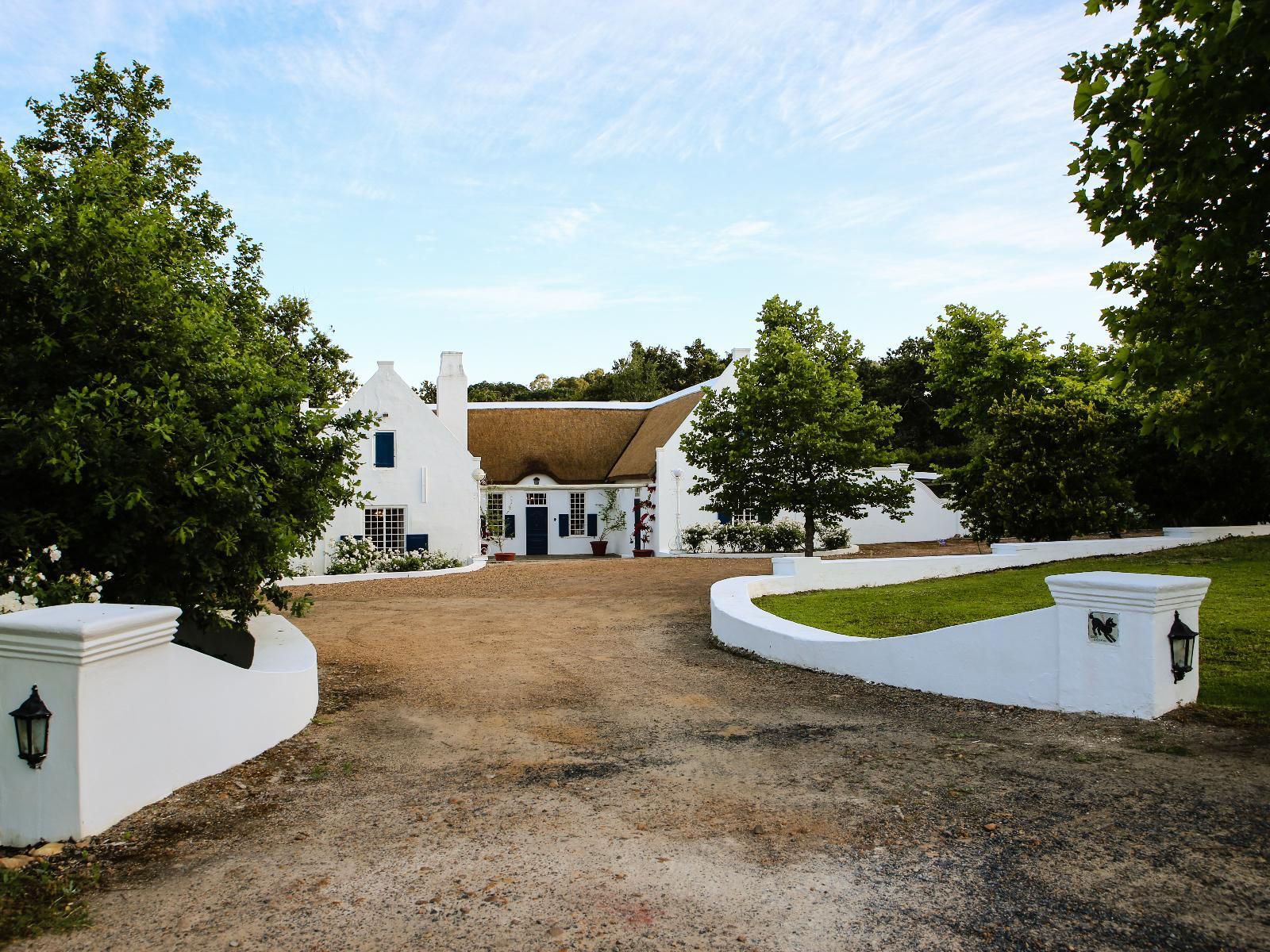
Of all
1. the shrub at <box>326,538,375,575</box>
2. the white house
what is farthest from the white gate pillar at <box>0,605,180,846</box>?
the white house

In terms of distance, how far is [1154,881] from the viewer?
4449 mm

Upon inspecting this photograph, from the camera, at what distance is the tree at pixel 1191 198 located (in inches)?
243

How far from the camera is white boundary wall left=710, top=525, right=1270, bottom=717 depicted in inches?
291

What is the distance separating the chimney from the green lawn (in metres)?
19.7

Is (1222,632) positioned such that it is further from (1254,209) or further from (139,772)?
(139,772)

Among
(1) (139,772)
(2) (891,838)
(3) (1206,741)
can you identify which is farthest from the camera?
(3) (1206,741)

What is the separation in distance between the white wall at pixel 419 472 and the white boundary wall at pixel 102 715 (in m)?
23.8

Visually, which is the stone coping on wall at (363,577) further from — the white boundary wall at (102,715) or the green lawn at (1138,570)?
the white boundary wall at (102,715)

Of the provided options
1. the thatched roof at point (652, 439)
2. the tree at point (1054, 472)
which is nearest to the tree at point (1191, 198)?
the tree at point (1054, 472)

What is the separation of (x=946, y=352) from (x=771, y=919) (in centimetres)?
3555

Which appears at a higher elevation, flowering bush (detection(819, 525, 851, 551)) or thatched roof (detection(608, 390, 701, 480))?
thatched roof (detection(608, 390, 701, 480))

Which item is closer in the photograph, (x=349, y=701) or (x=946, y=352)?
(x=349, y=701)

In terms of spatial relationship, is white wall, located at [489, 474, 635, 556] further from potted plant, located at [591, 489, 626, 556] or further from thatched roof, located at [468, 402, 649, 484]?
thatched roof, located at [468, 402, 649, 484]

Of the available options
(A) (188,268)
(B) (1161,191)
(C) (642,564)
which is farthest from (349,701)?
(C) (642,564)
